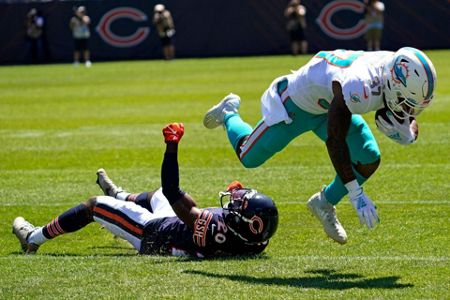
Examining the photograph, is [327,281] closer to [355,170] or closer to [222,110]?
[355,170]

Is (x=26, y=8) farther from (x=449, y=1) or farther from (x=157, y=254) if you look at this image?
(x=157, y=254)

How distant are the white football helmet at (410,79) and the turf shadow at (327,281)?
117cm

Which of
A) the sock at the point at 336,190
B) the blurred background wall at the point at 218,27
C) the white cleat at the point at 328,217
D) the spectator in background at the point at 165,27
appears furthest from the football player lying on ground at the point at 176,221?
the blurred background wall at the point at 218,27

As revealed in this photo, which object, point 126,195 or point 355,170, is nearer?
point 355,170

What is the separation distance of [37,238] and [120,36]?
26.2 m

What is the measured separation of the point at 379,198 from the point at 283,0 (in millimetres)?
23590

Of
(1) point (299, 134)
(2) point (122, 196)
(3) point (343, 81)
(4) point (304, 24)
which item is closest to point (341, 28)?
(4) point (304, 24)

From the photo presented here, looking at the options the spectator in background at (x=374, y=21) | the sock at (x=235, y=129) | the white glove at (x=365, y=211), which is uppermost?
the white glove at (x=365, y=211)

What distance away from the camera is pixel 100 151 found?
1273 centimetres

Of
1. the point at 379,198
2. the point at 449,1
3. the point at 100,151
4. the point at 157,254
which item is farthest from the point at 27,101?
the point at 449,1

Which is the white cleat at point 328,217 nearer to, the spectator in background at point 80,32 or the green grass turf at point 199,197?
the green grass turf at point 199,197

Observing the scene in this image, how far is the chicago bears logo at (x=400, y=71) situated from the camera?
20.5ft

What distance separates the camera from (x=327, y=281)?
20.1ft

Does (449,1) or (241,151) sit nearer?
(241,151)
